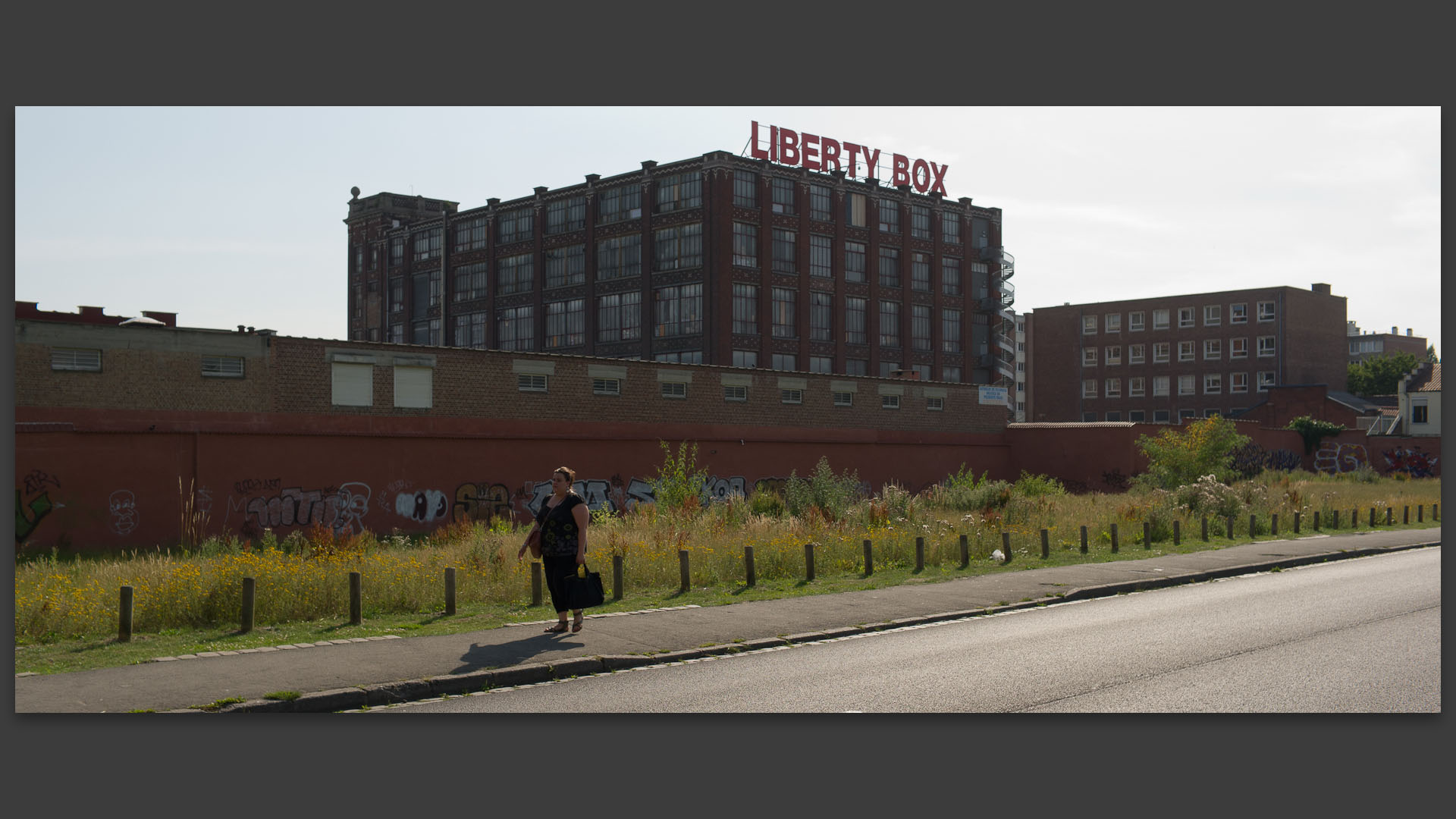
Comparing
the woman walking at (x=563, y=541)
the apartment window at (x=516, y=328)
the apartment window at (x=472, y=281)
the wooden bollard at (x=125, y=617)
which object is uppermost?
the apartment window at (x=472, y=281)

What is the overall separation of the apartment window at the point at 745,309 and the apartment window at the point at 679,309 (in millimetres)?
2019

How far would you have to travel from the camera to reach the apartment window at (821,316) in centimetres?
6975

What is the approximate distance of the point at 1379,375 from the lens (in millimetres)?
94375

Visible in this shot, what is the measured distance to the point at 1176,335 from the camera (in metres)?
93.1

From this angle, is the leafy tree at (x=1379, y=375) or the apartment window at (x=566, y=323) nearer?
the apartment window at (x=566, y=323)

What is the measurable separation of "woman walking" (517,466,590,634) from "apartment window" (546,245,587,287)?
200 feet

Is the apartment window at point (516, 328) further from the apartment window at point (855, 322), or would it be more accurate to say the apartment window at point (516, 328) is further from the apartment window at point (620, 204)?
the apartment window at point (855, 322)

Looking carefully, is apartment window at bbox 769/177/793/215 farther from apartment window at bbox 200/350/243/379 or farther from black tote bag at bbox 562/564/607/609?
black tote bag at bbox 562/564/607/609

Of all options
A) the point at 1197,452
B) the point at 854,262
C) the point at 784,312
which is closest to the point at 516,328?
the point at 784,312

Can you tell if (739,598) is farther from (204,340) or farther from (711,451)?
(711,451)

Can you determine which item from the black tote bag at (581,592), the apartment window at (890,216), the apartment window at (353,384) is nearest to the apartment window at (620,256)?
the apartment window at (890,216)

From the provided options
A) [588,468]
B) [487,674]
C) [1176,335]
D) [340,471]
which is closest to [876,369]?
[1176,335]

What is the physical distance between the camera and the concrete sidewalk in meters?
8.52

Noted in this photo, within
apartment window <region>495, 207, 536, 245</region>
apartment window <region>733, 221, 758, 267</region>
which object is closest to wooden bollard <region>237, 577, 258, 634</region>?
apartment window <region>733, 221, 758, 267</region>
